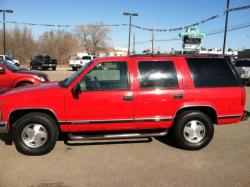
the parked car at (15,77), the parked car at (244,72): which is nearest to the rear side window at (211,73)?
the parked car at (15,77)

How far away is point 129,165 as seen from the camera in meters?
5.13

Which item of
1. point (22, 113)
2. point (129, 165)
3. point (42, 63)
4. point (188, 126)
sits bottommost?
point (129, 165)

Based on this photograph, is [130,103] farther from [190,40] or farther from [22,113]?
[190,40]

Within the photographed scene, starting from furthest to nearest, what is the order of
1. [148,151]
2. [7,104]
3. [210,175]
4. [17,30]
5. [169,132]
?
[17,30], [169,132], [148,151], [7,104], [210,175]

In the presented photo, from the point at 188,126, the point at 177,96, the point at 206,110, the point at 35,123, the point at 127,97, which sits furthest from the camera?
the point at 206,110

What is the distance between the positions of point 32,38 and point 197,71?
65188mm

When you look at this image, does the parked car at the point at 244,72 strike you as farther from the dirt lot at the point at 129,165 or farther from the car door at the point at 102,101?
the car door at the point at 102,101

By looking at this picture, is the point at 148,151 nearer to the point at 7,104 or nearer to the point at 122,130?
the point at 122,130

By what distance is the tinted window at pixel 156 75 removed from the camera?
5.75 m

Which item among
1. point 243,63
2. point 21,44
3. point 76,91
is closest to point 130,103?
point 76,91

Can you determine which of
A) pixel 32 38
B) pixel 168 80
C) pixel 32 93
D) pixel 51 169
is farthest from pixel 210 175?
pixel 32 38

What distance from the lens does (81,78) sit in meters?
5.61

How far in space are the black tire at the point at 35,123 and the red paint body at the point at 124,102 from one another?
5.6 inches

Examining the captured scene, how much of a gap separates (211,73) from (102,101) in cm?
214
